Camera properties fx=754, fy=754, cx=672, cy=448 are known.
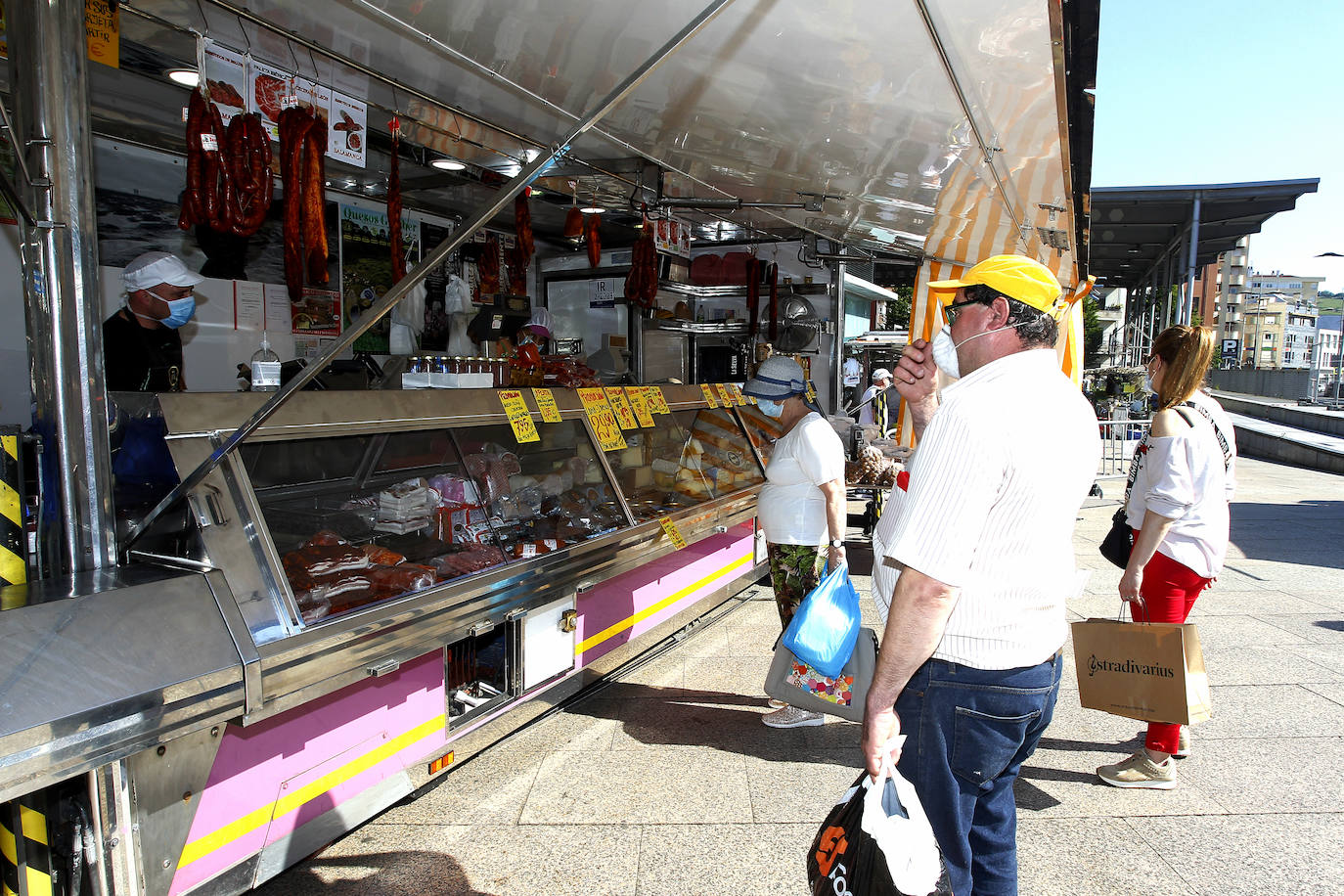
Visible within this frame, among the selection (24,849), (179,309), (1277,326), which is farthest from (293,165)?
(1277,326)

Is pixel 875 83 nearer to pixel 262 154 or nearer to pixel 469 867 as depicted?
pixel 262 154

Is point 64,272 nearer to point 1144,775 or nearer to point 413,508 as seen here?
point 413,508

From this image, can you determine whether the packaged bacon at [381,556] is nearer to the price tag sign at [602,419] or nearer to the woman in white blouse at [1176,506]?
the price tag sign at [602,419]

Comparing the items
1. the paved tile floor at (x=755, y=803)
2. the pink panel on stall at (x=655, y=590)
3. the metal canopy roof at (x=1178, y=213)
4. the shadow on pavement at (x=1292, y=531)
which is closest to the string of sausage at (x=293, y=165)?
the pink panel on stall at (x=655, y=590)

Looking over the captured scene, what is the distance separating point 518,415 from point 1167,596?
3038 mm

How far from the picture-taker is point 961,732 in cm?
183

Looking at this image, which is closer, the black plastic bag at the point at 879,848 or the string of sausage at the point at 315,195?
the black plastic bag at the point at 879,848

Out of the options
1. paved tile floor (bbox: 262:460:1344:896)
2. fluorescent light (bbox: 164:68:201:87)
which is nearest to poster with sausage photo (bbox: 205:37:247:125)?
fluorescent light (bbox: 164:68:201:87)

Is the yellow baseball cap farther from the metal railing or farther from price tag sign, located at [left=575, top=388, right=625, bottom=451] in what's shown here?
the metal railing

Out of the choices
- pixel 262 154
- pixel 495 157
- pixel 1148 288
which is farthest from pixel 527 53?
pixel 1148 288

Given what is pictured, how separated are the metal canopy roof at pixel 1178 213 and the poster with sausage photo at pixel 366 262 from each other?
9.94 m

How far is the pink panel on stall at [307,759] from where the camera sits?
6.95 ft

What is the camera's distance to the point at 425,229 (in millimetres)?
7102

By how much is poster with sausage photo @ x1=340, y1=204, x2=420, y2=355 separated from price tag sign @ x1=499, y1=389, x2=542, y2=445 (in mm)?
3407
